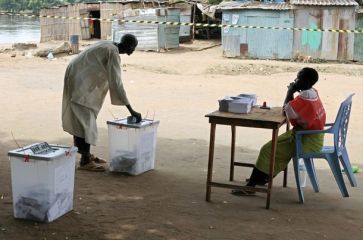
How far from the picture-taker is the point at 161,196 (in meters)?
4.99

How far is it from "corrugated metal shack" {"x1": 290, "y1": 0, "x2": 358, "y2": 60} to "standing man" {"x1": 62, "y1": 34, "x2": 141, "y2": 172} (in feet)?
55.4

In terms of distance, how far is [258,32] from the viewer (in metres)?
22.1

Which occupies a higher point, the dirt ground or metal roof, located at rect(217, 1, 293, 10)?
metal roof, located at rect(217, 1, 293, 10)

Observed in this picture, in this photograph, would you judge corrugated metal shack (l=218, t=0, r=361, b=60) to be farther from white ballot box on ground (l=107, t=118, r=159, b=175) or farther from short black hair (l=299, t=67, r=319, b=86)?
short black hair (l=299, t=67, r=319, b=86)

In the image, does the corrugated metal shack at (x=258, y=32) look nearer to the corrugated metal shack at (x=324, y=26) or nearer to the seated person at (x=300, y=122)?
the corrugated metal shack at (x=324, y=26)

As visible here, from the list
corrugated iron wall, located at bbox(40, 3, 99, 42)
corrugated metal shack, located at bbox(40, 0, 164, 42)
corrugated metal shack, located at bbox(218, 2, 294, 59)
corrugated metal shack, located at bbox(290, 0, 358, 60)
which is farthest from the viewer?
corrugated iron wall, located at bbox(40, 3, 99, 42)

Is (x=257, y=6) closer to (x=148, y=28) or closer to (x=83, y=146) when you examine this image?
(x=148, y=28)

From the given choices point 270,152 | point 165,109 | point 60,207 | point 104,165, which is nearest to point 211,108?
point 165,109

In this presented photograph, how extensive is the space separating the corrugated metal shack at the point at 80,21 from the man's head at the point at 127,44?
2408cm

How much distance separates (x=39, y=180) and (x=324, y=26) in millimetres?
19069

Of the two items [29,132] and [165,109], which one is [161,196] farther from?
[165,109]

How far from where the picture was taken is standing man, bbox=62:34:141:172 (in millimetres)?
5512

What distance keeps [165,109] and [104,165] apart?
4.75 meters

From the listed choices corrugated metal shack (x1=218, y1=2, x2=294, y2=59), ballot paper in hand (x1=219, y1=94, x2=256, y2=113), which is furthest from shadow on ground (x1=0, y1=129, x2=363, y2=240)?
corrugated metal shack (x1=218, y1=2, x2=294, y2=59)
